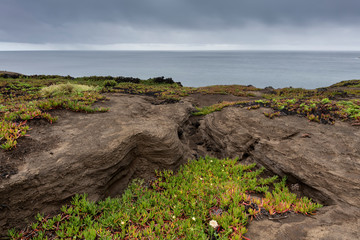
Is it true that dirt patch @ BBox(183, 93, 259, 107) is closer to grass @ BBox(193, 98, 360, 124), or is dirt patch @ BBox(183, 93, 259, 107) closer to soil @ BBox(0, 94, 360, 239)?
grass @ BBox(193, 98, 360, 124)

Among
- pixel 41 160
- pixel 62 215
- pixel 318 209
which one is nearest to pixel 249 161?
pixel 318 209

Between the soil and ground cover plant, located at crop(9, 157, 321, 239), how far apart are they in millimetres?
342

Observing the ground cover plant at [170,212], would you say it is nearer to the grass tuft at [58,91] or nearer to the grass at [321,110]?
the grass at [321,110]

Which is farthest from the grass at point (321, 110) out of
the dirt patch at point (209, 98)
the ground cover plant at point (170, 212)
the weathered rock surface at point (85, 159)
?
the dirt patch at point (209, 98)

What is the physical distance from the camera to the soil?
5012 millimetres

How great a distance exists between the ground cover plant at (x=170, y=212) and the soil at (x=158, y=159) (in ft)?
1.12

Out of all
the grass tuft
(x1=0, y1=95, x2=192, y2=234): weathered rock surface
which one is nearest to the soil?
(x1=0, y1=95, x2=192, y2=234): weathered rock surface

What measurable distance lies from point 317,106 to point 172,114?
9.10 m

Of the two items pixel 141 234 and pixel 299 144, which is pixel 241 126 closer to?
pixel 299 144

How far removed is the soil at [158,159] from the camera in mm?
5012

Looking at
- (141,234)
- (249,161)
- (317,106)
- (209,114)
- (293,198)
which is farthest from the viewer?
(209,114)

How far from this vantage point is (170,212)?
5996 millimetres

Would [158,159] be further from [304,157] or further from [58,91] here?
[58,91]

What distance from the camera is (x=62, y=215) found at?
548 cm
